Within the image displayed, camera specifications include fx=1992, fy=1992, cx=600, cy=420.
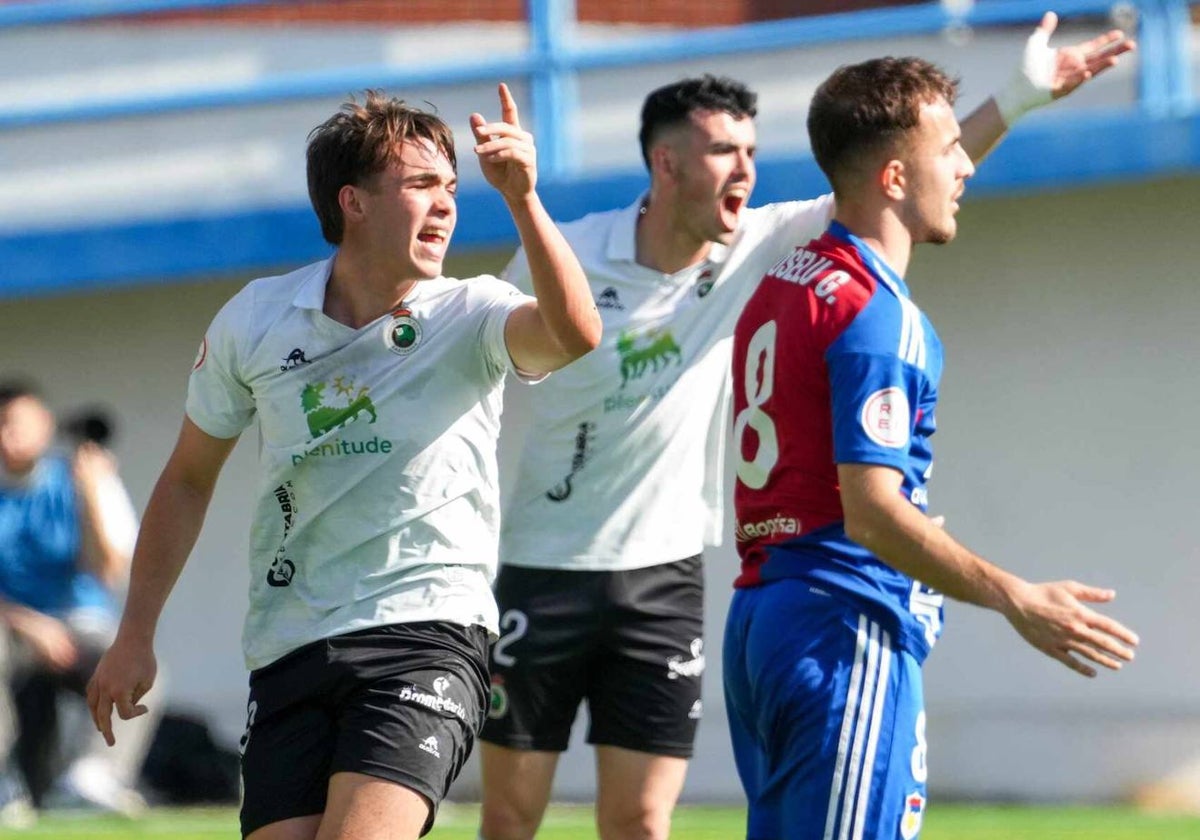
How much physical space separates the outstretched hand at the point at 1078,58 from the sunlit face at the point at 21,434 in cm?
624

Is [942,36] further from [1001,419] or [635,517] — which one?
[635,517]

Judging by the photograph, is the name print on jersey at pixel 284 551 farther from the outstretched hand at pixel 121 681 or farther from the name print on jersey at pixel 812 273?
the name print on jersey at pixel 812 273

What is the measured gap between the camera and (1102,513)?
A: 1072cm

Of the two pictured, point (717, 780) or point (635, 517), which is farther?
point (717, 780)

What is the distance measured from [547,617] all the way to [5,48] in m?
8.55

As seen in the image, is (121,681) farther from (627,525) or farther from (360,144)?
(627,525)

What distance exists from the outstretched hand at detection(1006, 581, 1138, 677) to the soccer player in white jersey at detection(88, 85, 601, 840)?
1082mm

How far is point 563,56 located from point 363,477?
750 centimetres

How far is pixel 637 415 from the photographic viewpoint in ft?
20.0

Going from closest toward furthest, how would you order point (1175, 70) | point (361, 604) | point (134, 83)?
point (361, 604) → point (1175, 70) → point (134, 83)

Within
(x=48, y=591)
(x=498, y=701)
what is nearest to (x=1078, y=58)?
(x=498, y=701)

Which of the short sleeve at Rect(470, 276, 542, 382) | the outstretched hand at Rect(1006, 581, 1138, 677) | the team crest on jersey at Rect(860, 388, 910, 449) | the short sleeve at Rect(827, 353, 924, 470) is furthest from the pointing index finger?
the outstretched hand at Rect(1006, 581, 1138, 677)

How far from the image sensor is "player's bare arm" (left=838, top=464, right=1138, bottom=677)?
3.75 metres

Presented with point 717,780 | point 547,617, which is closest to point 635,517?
point 547,617
